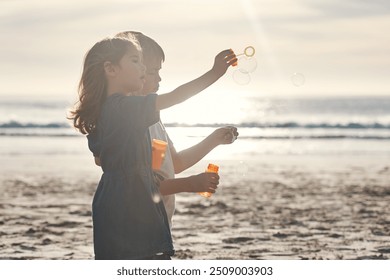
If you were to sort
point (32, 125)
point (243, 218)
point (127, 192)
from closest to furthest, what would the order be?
point (127, 192), point (243, 218), point (32, 125)

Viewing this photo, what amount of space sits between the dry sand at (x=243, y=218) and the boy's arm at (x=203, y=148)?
130 inches

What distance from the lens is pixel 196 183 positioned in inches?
132

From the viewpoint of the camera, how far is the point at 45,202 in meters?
10.6

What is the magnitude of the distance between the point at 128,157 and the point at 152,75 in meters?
0.62

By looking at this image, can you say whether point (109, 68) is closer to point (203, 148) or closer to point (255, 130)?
point (203, 148)

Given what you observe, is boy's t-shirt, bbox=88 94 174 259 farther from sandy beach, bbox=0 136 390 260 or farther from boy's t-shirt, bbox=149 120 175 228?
sandy beach, bbox=0 136 390 260

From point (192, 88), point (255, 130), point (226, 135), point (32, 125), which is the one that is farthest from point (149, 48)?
point (32, 125)

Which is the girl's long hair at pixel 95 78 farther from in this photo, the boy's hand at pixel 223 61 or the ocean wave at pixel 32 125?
the ocean wave at pixel 32 125

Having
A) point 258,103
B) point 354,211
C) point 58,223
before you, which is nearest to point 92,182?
point 58,223

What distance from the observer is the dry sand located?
296 inches

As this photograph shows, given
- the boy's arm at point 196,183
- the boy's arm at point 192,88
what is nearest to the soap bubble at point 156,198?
the boy's arm at point 196,183

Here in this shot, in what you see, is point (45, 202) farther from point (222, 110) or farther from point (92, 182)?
point (222, 110)
